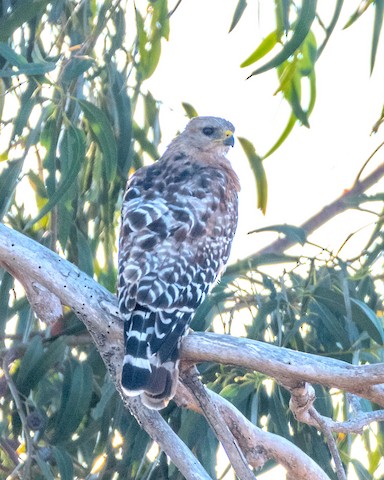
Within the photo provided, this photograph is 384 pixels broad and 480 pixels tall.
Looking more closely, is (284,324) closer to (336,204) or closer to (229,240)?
(229,240)

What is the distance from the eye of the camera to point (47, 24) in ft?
12.2

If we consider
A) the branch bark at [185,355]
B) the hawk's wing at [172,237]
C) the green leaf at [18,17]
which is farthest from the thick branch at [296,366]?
the green leaf at [18,17]

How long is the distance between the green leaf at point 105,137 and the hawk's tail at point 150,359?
2.18ft

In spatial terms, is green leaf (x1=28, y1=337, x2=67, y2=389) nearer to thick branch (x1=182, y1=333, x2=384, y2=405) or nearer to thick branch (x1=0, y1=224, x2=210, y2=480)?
thick branch (x1=0, y1=224, x2=210, y2=480)

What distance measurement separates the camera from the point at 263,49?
3244 mm

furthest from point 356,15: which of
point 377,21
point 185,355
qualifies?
point 185,355

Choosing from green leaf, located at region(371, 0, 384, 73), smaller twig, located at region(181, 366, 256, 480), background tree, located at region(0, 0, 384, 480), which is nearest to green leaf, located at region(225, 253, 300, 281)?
background tree, located at region(0, 0, 384, 480)

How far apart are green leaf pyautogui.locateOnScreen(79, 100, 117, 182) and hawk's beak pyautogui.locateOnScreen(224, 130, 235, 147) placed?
65 centimetres

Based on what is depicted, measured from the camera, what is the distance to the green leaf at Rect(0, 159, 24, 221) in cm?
317

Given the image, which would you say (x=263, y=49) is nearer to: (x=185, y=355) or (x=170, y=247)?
(x=170, y=247)

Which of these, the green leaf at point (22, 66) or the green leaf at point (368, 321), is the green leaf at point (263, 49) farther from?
the green leaf at point (368, 321)

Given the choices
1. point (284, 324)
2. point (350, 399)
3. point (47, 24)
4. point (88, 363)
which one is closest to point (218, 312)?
point (284, 324)

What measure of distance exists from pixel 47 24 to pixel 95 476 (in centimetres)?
145

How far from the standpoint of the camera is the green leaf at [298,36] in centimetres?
305
